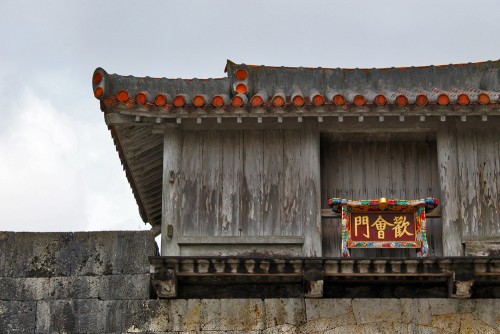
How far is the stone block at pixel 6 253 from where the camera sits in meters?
18.7

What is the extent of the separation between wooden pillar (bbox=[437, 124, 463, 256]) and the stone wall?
0.91 meters

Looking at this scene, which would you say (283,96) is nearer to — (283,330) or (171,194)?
(171,194)

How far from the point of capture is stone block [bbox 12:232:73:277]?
61.1 feet

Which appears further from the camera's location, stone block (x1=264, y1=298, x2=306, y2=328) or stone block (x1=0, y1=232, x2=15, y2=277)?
stone block (x1=0, y1=232, x2=15, y2=277)

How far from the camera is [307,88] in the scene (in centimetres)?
1995

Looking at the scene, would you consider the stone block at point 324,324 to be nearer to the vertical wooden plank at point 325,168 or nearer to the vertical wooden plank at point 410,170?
the vertical wooden plank at point 325,168

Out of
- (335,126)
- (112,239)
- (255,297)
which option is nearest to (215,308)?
(255,297)

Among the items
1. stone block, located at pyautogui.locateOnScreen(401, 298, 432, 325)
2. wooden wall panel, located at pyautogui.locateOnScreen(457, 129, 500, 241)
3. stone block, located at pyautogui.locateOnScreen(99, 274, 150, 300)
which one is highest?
wooden wall panel, located at pyautogui.locateOnScreen(457, 129, 500, 241)

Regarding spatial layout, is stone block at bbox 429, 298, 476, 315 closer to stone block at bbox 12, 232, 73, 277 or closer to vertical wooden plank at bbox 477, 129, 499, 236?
vertical wooden plank at bbox 477, 129, 499, 236

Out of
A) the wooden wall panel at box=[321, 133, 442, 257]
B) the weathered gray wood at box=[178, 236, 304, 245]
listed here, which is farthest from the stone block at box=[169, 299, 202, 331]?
the wooden wall panel at box=[321, 133, 442, 257]

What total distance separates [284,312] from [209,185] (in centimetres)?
236

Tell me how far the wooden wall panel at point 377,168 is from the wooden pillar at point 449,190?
44 centimetres

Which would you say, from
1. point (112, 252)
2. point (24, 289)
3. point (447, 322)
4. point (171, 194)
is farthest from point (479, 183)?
point (24, 289)

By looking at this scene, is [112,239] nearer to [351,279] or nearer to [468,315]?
[351,279]
